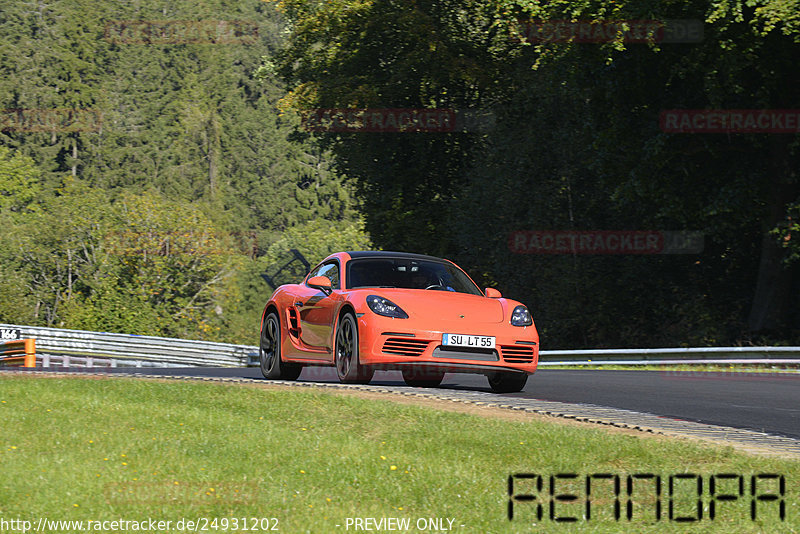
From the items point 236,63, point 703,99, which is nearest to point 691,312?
point 703,99

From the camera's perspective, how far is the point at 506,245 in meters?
36.6

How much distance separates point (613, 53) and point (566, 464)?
20747 millimetres

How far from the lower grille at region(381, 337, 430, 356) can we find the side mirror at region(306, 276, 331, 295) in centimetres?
134

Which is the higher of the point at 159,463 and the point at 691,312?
the point at 159,463

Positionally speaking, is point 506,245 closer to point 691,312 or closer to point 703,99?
point 691,312

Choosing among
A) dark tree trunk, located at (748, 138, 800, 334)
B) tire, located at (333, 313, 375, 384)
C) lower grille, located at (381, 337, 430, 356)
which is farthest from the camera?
dark tree trunk, located at (748, 138, 800, 334)

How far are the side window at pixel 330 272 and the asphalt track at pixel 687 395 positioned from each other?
141 centimetres

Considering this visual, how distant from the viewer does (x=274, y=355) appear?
1529 cm
